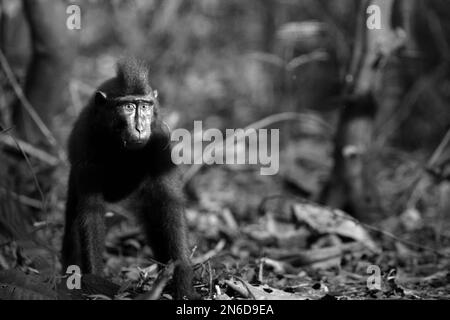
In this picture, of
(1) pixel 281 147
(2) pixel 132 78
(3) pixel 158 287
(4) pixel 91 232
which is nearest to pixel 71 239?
(4) pixel 91 232

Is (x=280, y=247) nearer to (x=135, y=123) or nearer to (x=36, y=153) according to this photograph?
(x=135, y=123)

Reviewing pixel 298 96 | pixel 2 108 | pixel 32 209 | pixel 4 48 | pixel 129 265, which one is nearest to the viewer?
pixel 129 265

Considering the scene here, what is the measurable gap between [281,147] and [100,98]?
5.35 metres

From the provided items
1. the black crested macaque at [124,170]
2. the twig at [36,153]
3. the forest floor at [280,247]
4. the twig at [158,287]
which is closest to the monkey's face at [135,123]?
the black crested macaque at [124,170]

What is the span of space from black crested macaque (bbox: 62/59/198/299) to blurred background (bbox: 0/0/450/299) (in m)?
0.27

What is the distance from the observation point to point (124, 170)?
4641 millimetres

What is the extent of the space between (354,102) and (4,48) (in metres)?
4.07

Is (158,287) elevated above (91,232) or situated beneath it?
situated beneath

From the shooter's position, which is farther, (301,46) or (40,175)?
(301,46)

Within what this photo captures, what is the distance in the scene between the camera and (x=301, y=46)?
12070 millimetres

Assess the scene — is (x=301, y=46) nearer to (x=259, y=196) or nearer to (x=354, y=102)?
(x=259, y=196)

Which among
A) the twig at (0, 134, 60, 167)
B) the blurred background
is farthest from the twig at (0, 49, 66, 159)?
the twig at (0, 134, 60, 167)
